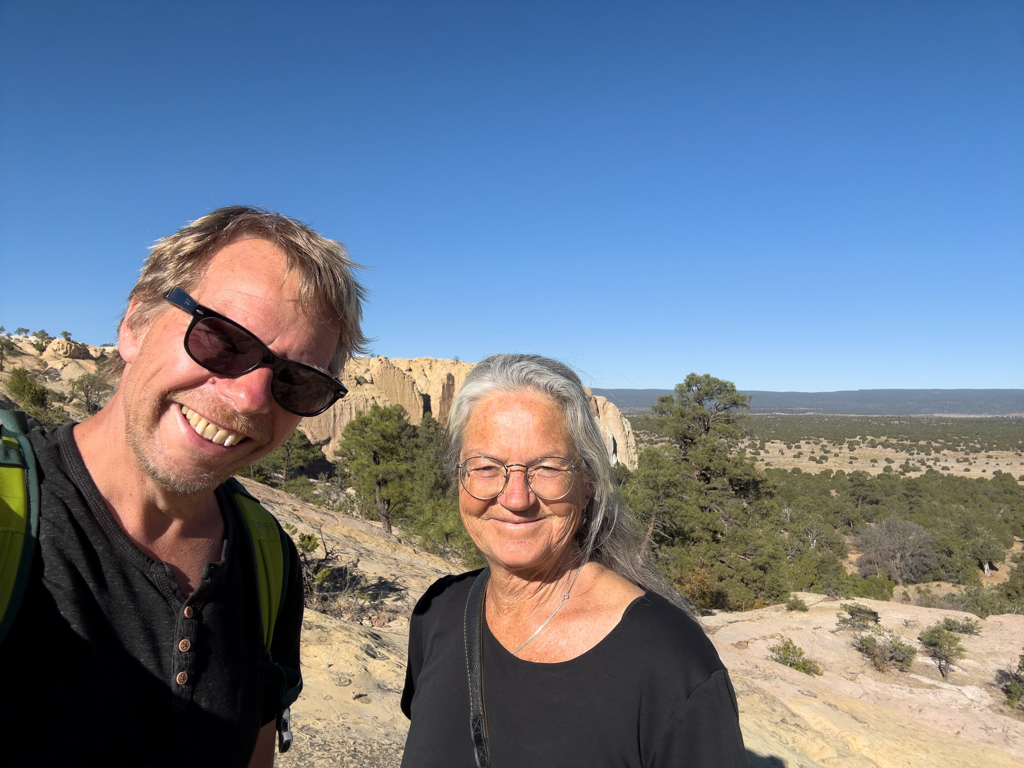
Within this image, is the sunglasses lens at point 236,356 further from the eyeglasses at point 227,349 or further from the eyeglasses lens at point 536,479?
the eyeglasses lens at point 536,479

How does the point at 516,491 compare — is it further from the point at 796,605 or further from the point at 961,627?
the point at 961,627

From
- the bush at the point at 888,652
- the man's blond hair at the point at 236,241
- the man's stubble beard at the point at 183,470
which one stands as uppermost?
the man's blond hair at the point at 236,241

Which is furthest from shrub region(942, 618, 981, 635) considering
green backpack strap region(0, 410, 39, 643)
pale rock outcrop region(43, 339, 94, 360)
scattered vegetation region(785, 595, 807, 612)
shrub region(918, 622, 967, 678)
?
pale rock outcrop region(43, 339, 94, 360)

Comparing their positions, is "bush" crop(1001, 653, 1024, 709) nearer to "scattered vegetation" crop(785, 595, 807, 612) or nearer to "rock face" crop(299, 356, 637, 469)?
"scattered vegetation" crop(785, 595, 807, 612)

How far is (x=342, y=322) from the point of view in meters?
1.82

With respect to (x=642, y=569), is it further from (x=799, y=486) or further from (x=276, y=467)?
(x=799, y=486)

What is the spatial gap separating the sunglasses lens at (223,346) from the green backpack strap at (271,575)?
46cm

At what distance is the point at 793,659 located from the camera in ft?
39.5

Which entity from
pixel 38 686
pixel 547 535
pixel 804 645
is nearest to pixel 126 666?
pixel 38 686

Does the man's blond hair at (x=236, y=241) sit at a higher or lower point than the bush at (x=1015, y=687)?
higher

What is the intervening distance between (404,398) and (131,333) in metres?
45.3

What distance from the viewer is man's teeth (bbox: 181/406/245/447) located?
151 cm

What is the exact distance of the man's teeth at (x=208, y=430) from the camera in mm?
1514

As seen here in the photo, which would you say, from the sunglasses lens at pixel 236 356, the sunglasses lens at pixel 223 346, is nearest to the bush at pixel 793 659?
the sunglasses lens at pixel 236 356
